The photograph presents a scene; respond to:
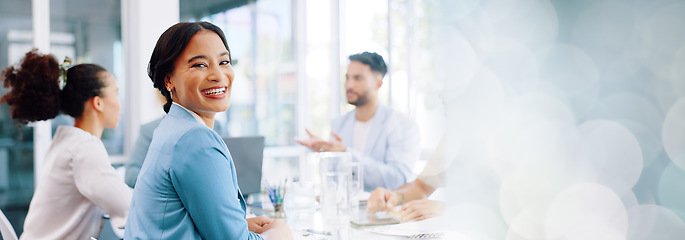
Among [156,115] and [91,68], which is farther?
[156,115]

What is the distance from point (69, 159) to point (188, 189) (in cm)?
106

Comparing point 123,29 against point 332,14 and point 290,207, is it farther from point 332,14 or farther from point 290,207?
point 290,207

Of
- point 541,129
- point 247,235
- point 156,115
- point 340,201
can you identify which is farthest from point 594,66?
point 156,115

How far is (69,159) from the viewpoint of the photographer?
174 cm

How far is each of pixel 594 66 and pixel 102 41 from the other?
4539 millimetres

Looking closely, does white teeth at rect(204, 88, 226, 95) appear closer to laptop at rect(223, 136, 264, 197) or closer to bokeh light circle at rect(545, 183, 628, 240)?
bokeh light circle at rect(545, 183, 628, 240)

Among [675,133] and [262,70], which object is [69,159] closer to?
[675,133]

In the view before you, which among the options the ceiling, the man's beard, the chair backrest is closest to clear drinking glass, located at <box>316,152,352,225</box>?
the chair backrest

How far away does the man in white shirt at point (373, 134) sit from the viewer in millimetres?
→ 2723

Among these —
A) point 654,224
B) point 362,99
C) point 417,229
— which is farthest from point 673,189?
point 362,99

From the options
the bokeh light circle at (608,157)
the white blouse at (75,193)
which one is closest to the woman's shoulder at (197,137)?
the bokeh light circle at (608,157)

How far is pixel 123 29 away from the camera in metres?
4.13

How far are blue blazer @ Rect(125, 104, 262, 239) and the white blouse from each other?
794 millimetres

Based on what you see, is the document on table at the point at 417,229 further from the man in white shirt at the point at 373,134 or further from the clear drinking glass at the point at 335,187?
the man in white shirt at the point at 373,134
